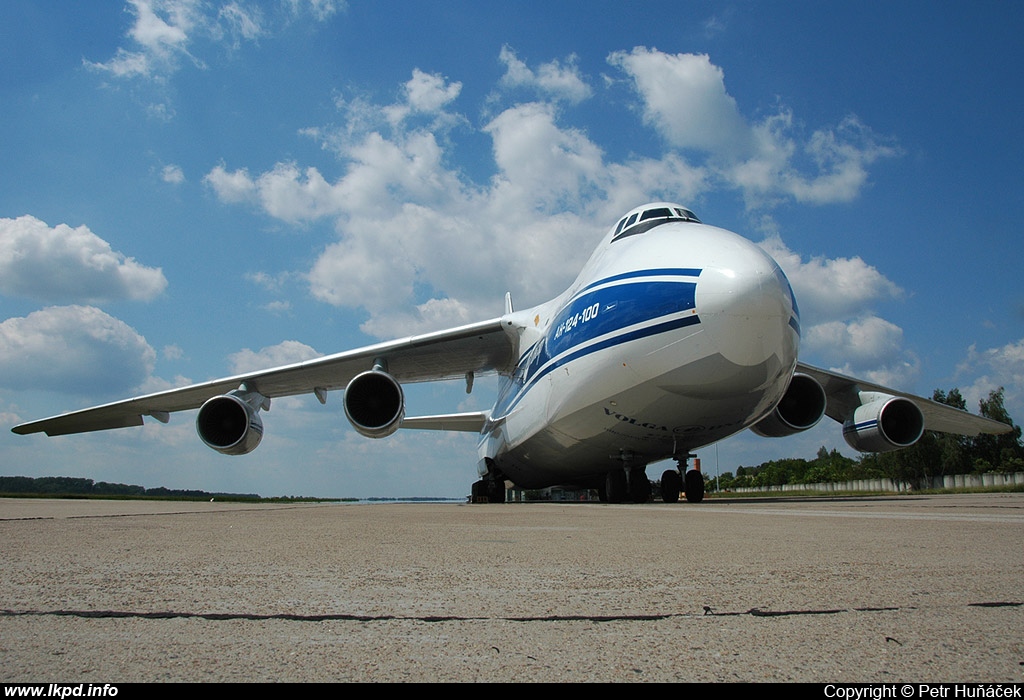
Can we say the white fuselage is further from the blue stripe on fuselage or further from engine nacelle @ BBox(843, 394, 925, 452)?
engine nacelle @ BBox(843, 394, 925, 452)

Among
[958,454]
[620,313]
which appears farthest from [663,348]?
[958,454]

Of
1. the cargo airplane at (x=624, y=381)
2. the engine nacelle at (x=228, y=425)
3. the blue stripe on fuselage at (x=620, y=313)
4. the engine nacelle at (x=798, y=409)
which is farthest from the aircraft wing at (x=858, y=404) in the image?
the engine nacelle at (x=228, y=425)

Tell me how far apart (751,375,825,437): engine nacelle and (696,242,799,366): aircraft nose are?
445 cm

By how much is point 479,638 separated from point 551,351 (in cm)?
836

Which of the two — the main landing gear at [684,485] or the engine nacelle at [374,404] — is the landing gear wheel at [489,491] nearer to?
the engine nacelle at [374,404]

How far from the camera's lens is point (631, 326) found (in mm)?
7523

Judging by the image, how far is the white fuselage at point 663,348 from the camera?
688cm

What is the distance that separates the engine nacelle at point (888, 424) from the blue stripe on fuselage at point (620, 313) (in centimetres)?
588

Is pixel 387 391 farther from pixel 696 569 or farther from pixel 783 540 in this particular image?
pixel 696 569

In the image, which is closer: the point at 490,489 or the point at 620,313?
the point at 620,313

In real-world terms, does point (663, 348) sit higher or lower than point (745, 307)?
lower

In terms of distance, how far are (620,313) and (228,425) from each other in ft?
25.2

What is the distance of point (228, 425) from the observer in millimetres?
11641

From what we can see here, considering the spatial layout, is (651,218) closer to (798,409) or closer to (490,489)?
(798,409)
